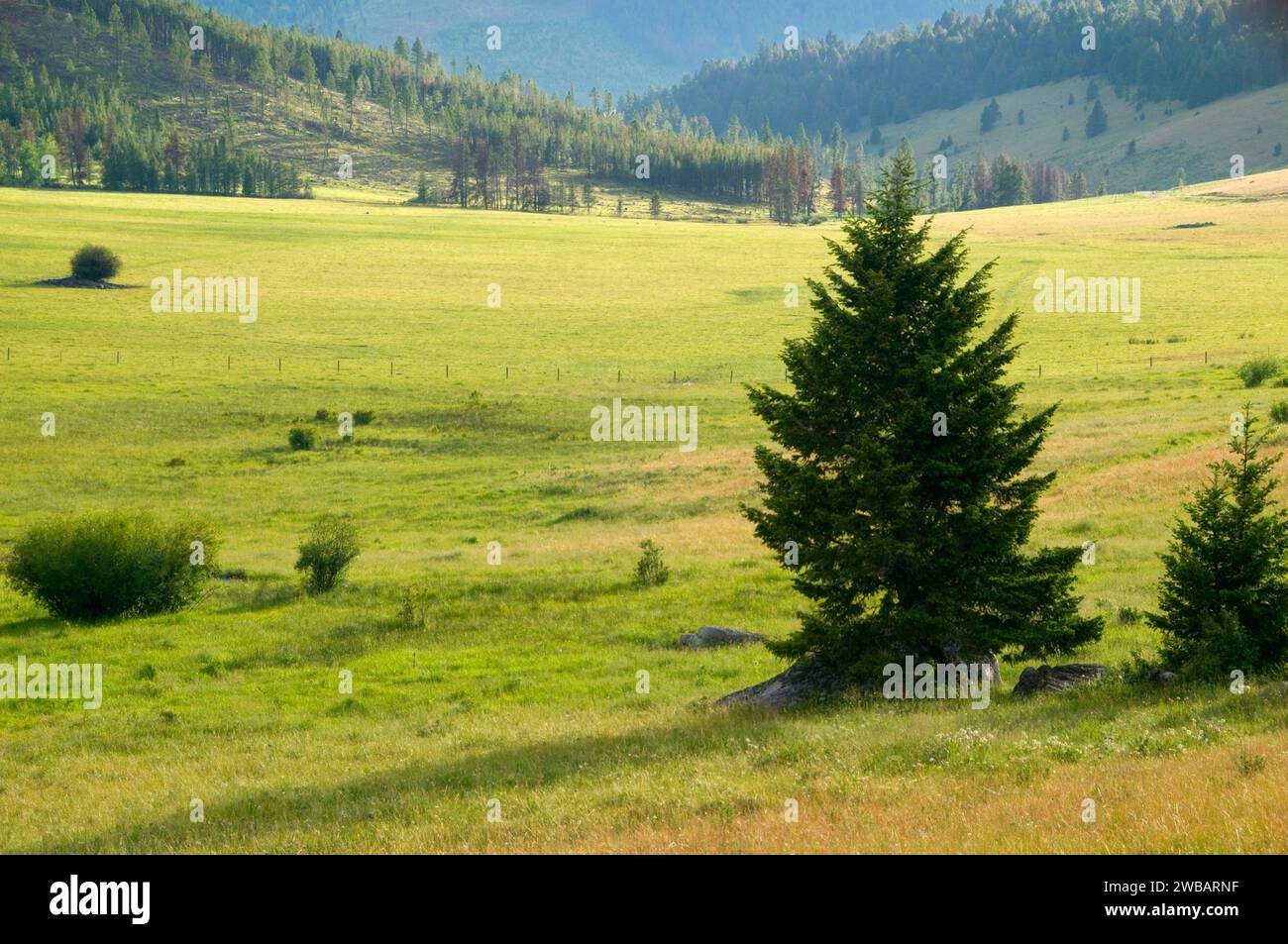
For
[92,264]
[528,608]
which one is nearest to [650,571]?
[528,608]

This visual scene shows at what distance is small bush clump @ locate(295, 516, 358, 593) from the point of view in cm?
3353

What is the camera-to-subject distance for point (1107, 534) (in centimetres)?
3194

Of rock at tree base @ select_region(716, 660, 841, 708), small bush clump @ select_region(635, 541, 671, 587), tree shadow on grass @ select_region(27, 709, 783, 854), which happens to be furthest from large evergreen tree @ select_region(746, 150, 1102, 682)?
small bush clump @ select_region(635, 541, 671, 587)

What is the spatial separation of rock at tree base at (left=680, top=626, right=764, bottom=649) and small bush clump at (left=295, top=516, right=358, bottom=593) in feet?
40.4

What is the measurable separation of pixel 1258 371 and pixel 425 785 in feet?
173

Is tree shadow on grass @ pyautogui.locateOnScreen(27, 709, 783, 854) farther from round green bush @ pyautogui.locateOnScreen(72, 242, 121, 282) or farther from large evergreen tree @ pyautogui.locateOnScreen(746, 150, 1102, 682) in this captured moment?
round green bush @ pyautogui.locateOnScreen(72, 242, 121, 282)

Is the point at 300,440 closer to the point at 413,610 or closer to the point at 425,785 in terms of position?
the point at 413,610

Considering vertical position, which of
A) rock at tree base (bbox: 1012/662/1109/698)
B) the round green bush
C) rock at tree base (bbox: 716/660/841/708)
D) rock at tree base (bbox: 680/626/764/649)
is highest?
the round green bush
